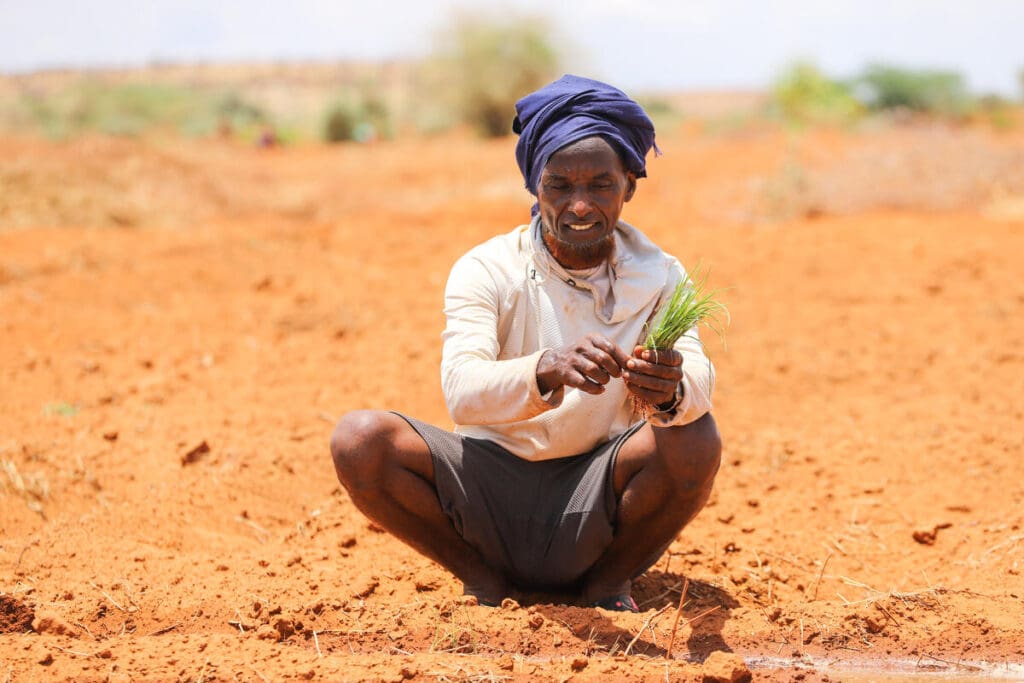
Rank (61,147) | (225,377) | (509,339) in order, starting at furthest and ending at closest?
(61,147)
(225,377)
(509,339)

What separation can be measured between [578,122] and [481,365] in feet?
→ 2.54

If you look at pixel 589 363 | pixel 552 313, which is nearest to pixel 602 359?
pixel 589 363

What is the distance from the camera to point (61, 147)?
13.5 m

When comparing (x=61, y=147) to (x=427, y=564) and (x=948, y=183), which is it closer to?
(x=948, y=183)

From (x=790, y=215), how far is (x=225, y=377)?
250 inches

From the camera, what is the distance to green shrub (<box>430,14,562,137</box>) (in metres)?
27.1

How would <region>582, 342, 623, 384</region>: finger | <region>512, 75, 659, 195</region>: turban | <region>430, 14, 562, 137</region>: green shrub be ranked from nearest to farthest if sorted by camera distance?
<region>582, 342, 623, 384</region>: finger < <region>512, 75, 659, 195</region>: turban < <region>430, 14, 562, 137</region>: green shrub

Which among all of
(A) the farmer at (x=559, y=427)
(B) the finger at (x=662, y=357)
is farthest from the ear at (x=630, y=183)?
(B) the finger at (x=662, y=357)

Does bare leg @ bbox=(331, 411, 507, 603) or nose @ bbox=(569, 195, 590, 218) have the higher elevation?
nose @ bbox=(569, 195, 590, 218)

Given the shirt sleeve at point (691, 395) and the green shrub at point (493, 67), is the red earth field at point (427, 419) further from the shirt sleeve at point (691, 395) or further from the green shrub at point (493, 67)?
the green shrub at point (493, 67)

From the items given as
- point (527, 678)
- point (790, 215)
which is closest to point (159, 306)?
point (527, 678)

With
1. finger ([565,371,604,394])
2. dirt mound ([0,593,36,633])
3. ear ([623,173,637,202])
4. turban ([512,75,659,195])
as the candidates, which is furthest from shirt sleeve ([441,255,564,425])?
dirt mound ([0,593,36,633])

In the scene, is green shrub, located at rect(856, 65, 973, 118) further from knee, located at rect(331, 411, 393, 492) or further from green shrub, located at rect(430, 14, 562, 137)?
knee, located at rect(331, 411, 393, 492)

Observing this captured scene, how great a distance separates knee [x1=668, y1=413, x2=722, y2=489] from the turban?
0.76 m
